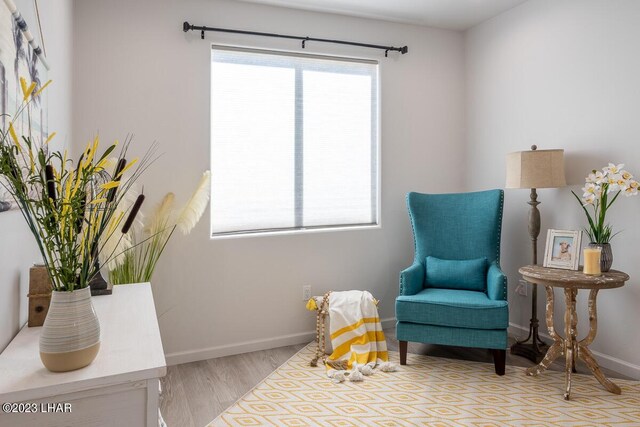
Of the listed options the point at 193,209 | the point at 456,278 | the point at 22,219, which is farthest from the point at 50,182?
the point at 456,278

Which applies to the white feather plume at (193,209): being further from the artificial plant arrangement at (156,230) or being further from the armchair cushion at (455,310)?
the armchair cushion at (455,310)

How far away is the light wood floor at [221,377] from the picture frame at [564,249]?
71cm

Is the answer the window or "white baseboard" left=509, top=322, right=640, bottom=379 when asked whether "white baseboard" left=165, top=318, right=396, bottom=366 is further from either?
"white baseboard" left=509, top=322, right=640, bottom=379

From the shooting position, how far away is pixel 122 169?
3.81 ft

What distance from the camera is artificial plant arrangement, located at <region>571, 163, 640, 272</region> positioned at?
2.45 metres

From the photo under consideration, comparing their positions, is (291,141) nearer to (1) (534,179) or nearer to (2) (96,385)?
(1) (534,179)

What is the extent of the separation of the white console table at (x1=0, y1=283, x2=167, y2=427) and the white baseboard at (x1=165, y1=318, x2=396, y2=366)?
5.91 ft

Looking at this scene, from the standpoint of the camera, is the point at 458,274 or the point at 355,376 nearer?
the point at 355,376

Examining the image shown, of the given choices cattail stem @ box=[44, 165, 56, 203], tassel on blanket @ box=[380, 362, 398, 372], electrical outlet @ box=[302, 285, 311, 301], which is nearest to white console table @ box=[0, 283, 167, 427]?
cattail stem @ box=[44, 165, 56, 203]

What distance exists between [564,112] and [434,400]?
2200 mm

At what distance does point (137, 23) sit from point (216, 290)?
6.23ft

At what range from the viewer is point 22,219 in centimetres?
148

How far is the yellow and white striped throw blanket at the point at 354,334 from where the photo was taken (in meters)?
2.88

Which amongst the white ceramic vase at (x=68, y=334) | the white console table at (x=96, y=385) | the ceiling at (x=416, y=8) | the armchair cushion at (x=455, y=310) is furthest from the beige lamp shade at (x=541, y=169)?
the white ceramic vase at (x=68, y=334)
